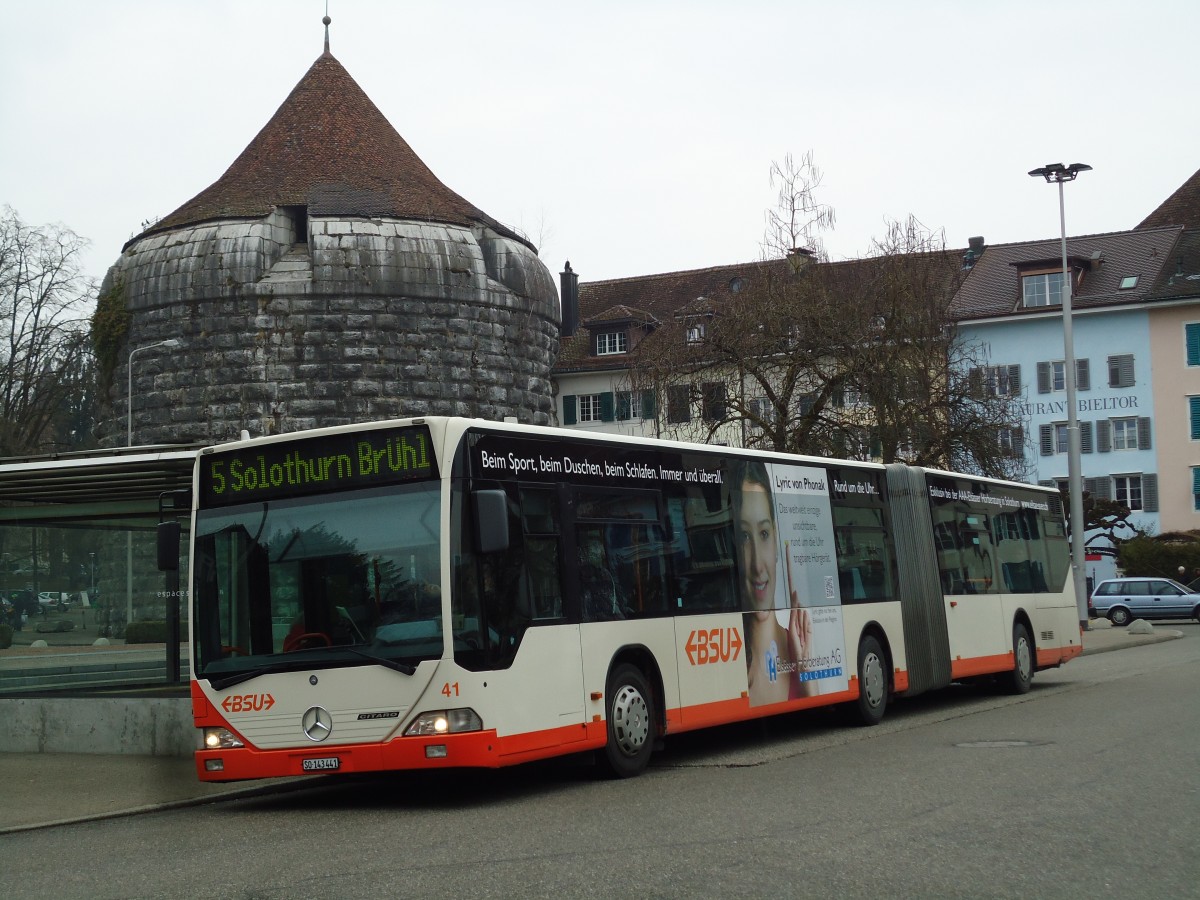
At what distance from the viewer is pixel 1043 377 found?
220ft

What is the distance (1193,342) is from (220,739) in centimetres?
5977

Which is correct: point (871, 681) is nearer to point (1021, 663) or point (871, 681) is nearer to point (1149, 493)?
point (1021, 663)

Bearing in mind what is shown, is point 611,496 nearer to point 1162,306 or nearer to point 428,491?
point 428,491

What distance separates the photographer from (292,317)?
139ft

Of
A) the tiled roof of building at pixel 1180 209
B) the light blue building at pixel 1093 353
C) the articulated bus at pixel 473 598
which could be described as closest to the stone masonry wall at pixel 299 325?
the light blue building at pixel 1093 353

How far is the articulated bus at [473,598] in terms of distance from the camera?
11.2 m

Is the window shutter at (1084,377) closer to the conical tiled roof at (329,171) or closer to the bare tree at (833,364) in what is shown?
the conical tiled roof at (329,171)

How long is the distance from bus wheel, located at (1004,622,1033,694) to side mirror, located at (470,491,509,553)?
11.9 m

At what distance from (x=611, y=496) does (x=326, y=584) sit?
8.97 ft

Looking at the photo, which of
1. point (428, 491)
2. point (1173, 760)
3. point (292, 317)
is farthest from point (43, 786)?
point (292, 317)

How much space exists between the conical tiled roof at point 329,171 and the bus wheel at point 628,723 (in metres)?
32.1

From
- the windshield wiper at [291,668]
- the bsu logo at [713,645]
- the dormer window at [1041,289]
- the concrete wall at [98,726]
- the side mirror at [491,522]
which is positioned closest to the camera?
the side mirror at [491,522]

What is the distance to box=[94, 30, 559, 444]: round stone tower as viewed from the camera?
42406 millimetres

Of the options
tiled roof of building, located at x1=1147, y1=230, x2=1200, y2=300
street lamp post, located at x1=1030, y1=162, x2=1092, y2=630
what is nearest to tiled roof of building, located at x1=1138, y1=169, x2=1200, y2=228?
tiled roof of building, located at x1=1147, y1=230, x2=1200, y2=300
